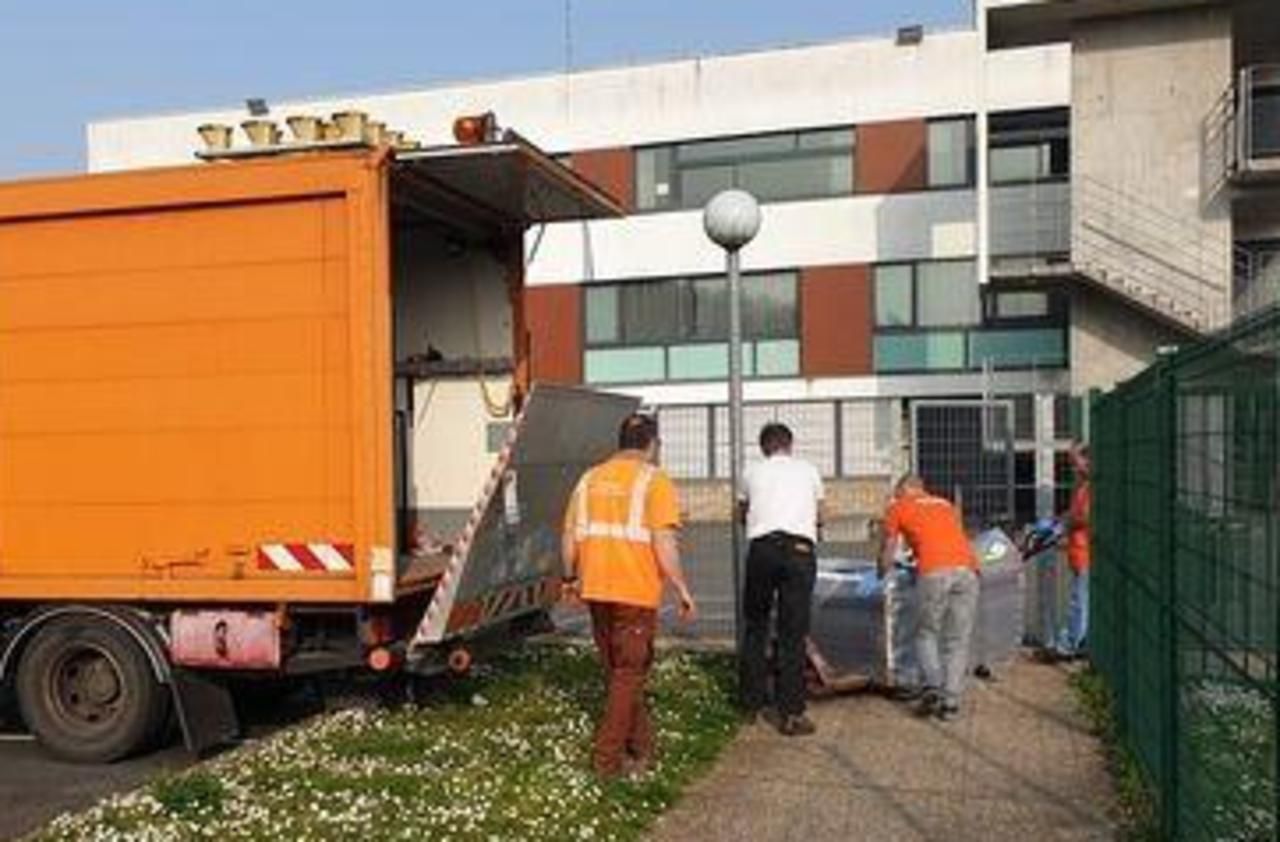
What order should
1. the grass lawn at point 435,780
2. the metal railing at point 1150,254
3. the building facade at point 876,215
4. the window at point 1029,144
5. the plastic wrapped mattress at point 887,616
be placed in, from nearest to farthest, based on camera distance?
1. the grass lawn at point 435,780
2. the plastic wrapped mattress at point 887,616
3. the metal railing at point 1150,254
4. the building facade at point 876,215
5. the window at point 1029,144

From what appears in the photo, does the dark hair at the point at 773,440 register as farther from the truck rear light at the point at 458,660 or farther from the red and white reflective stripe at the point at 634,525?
the truck rear light at the point at 458,660

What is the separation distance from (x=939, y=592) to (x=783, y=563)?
3.46ft

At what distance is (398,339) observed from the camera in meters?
11.5

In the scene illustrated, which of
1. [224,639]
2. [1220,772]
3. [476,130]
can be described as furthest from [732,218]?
[1220,772]

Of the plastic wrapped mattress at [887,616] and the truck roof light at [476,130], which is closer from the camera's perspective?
the truck roof light at [476,130]

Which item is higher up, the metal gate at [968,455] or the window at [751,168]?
the window at [751,168]

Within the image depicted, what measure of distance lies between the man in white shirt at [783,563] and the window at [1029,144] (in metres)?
23.7

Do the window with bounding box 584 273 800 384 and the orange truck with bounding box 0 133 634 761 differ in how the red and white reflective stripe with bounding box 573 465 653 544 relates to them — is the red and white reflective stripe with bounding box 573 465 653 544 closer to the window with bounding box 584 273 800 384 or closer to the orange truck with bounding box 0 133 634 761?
the orange truck with bounding box 0 133 634 761

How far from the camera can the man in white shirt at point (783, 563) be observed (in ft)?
32.1

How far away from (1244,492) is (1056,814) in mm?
3419

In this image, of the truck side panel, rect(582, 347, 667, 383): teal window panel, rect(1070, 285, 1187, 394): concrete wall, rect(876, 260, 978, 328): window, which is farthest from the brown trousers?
rect(582, 347, 667, 383): teal window panel

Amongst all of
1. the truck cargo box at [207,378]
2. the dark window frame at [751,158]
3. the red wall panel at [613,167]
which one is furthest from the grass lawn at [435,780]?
the red wall panel at [613,167]

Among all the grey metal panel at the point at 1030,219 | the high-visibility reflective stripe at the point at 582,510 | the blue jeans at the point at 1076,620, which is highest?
the grey metal panel at the point at 1030,219

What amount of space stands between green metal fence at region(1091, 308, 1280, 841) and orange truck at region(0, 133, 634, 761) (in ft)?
11.6
